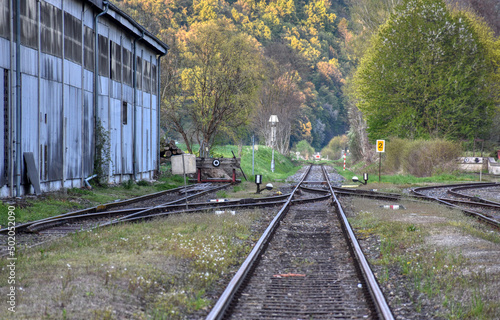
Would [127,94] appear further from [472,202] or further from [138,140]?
[472,202]

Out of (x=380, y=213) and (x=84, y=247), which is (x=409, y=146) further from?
(x=84, y=247)

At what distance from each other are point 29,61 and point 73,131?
392cm

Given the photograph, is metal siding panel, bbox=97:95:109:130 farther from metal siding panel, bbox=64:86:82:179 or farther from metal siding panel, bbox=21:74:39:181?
metal siding panel, bbox=21:74:39:181

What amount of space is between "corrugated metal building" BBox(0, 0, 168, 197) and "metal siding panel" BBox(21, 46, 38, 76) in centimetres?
3

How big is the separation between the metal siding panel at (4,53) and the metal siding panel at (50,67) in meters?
1.92

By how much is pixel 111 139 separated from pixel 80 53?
4.53 metres

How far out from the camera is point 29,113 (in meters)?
16.8

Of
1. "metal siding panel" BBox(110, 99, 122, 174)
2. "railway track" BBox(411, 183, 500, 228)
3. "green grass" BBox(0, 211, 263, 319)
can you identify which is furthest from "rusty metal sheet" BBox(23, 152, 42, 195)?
"railway track" BBox(411, 183, 500, 228)

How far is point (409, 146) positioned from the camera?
1480 inches

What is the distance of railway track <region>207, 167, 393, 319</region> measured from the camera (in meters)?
6.00

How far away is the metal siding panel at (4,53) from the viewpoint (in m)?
15.4

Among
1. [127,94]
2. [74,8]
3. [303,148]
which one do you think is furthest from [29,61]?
[303,148]

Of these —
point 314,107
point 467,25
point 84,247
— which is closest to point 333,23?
point 314,107

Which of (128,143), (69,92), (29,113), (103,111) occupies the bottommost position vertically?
(128,143)
